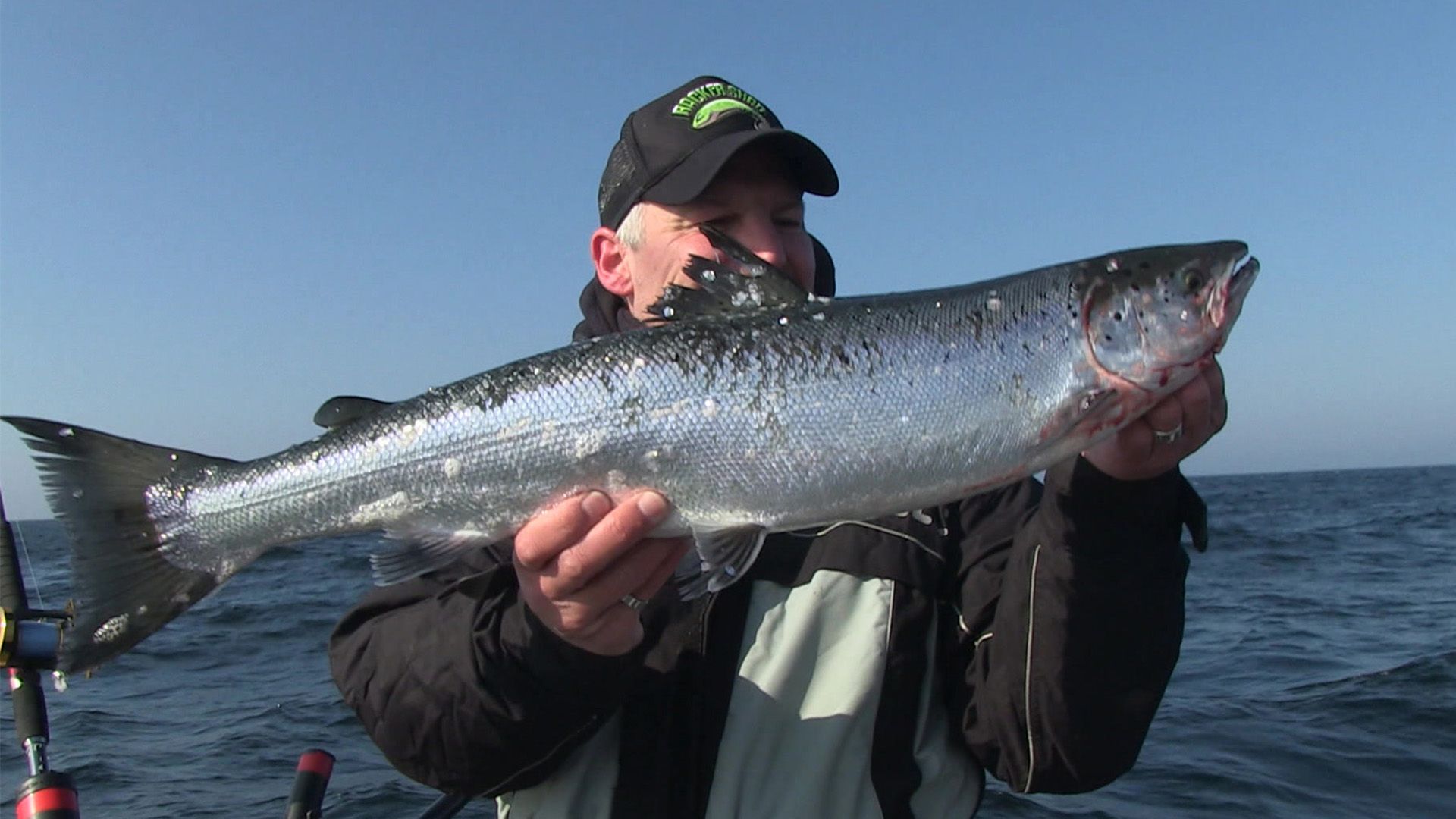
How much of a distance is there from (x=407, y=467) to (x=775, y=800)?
1.54m

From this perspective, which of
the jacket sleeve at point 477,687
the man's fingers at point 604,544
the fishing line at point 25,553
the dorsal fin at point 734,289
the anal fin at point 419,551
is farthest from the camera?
the fishing line at point 25,553

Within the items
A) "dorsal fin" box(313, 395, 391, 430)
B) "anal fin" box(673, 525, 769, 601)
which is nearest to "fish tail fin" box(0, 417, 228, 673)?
"dorsal fin" box(313, 395, 391, 430)

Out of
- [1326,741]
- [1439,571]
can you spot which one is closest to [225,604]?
A: [1326,741]

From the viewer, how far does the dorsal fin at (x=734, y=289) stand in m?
2.98

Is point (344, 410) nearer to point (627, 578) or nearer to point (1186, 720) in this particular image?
point (627, 578)

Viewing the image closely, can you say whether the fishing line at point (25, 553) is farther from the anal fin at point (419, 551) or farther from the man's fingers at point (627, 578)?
the man's fingers at point (627, 578)

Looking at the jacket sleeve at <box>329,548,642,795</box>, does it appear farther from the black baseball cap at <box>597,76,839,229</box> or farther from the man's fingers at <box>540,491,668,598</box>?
the black baseball cap at <box>597,76,839,229</box>

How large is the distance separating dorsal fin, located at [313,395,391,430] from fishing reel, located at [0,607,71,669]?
55.5 inches

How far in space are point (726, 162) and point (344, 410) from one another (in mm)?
1523

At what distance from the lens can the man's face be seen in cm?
350

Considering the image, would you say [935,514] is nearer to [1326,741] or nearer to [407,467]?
[407,467]

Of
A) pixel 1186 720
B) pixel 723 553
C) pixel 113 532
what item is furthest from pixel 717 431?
pixel 1186 720

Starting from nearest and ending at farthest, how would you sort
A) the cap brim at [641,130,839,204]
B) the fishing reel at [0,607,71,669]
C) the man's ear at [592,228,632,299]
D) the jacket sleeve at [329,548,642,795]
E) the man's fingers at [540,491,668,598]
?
the man's fingers at [540,491,668,598] → the jacket sleeve at [329,548,642,795] → the cap brim at [641,130,839,204] → the fishing reel at [0,607,71,669] → the man's ear at [592,228,632,299]

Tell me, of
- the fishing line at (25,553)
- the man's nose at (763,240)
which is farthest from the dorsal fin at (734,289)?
the fishing line at (25,553)
